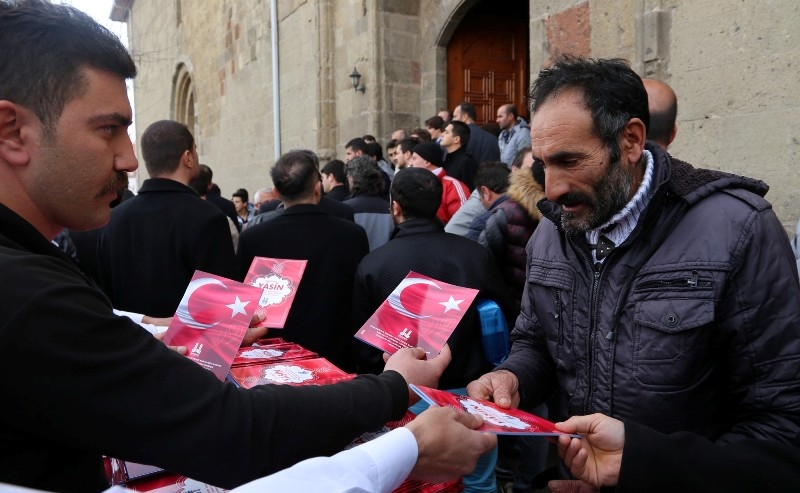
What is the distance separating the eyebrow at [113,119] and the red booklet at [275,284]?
915 mm

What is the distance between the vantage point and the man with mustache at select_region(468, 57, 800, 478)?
1442 mm

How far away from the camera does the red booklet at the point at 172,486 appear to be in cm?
121

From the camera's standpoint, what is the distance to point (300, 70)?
10.8m

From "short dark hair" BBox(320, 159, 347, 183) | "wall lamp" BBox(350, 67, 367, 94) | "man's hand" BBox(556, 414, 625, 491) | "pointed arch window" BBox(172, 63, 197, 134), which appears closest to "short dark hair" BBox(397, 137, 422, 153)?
"short dark hair" BBox(320, 159, 347, 183)

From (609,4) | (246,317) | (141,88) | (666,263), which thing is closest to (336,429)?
(246,317)

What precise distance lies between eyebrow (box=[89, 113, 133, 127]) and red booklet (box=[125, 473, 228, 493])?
754 mm

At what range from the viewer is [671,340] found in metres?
1.50

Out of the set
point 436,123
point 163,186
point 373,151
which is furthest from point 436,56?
point 163,186

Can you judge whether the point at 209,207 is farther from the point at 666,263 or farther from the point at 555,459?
the point at 555,459

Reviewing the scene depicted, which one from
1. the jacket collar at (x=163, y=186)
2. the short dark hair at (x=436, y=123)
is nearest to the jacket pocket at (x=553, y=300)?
the jacket collar at (x=163, y=186)

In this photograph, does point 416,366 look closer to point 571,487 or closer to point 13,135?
point 571,487

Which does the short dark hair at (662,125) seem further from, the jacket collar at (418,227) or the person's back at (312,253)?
the person's back at (312,253)

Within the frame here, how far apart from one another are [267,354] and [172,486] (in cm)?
70

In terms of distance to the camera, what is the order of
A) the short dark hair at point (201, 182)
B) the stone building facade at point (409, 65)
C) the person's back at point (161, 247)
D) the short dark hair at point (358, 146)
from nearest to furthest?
the person's back at point (161, 247) → the stone building facade at point (409, 65) → the short dark hair at point (201, 182) → the short dark hair at point (358, 146)
